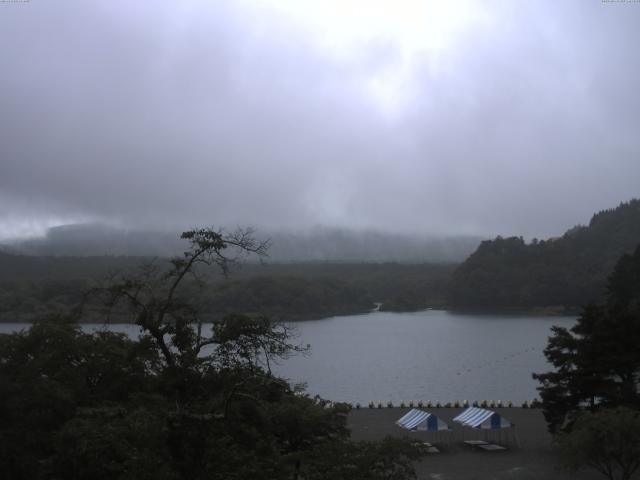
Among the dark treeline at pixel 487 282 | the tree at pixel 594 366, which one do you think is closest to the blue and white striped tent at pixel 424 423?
the tree at pixel 594 366

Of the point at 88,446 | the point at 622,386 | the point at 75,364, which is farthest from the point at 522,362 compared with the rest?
the point at 88,446

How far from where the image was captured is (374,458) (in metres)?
6.99

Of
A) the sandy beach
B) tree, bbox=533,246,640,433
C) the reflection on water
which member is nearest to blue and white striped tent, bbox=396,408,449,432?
the sandy beach

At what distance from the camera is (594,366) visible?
687 inches

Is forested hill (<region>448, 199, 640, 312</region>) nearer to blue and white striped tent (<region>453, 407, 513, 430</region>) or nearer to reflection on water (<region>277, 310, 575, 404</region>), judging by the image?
reflection on water (<region>277, 310, 575, 404</region>)

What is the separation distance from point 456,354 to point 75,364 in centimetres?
3969

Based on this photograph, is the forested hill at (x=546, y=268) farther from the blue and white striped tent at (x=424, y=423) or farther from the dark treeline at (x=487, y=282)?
the blue and white striped tent at (x=424, y=423)

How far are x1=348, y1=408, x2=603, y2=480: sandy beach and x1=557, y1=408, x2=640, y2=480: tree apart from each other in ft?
3.05

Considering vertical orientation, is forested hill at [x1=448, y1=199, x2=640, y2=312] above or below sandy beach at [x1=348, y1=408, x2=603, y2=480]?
above

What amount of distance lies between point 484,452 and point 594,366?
3685 mm

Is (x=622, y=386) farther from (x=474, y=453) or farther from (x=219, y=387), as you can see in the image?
(x=219, y=387)

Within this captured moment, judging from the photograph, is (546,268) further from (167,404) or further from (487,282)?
(167,404)

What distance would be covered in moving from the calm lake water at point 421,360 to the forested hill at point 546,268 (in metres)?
14.7

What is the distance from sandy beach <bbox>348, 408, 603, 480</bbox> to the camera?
15641mm
